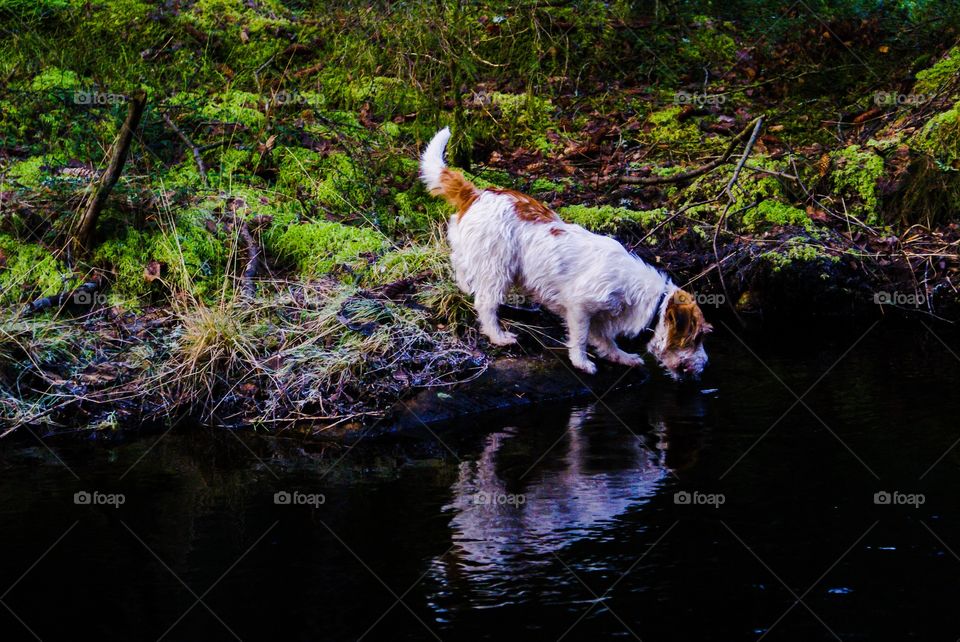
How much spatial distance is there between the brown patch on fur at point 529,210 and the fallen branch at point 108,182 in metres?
2.97

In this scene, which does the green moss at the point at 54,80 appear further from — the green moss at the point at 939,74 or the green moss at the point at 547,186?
the green moss at the point at 939,74

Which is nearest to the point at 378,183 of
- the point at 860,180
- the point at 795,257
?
the point at 795,257

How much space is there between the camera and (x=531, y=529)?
4.58 meters

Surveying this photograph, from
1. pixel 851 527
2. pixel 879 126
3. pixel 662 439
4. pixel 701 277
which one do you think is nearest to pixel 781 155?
pixel 879 126

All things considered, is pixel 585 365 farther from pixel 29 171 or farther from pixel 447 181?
pixel 29 171

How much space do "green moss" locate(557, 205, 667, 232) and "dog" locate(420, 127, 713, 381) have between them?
5.51 ft

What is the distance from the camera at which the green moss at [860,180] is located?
351 inches

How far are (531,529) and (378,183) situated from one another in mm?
5263

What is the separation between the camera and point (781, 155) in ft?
31.2

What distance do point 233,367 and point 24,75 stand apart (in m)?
5.12

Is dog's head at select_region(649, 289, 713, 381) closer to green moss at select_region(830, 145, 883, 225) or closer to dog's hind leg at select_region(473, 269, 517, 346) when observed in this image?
dog's hind leg at select_region(473, 269, 517, 346)

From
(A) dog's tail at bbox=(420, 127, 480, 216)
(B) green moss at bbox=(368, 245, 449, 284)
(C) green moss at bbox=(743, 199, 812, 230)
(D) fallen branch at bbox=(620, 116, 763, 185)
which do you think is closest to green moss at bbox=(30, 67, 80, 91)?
(B) green moss at bbox=(368, 245, 449, 284)

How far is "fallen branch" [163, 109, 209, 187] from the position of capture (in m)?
8.77

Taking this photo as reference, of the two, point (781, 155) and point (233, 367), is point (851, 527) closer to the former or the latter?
point (233, 367)
